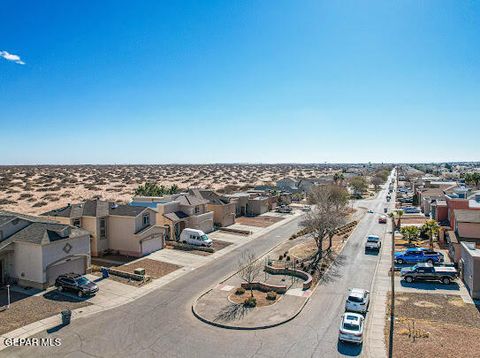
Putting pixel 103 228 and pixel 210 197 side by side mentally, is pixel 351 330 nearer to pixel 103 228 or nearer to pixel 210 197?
pixel 103 228

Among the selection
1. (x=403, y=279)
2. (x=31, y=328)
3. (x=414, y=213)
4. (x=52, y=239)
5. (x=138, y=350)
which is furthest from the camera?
(x=414, y=213)

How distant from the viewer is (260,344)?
21.6 metres

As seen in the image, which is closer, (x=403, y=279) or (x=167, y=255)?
(x=403, y=279)

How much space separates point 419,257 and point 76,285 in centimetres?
3362

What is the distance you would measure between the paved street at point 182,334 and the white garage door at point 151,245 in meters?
10.9

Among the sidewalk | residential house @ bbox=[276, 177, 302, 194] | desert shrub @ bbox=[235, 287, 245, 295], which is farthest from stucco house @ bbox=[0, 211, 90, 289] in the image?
residential house @ bbox=[276, 177, 302, 194]

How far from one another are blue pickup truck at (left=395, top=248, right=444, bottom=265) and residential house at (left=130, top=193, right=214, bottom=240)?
26.4 metres

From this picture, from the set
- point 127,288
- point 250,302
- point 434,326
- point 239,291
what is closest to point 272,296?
point 250,302

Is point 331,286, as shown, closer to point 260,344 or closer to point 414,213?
point 260,344

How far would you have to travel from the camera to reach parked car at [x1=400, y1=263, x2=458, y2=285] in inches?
1265

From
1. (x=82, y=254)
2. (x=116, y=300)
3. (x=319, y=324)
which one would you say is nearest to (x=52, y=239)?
(x=82, y=254)

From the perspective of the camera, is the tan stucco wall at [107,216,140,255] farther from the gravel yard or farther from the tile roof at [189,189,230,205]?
the tile roof at [189,189,230,205]

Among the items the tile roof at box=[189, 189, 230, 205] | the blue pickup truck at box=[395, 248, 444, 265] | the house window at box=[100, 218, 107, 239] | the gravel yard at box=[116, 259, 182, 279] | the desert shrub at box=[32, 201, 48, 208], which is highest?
the tile roof at box=[189, 189, 230, 205]

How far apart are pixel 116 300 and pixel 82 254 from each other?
779 cm
